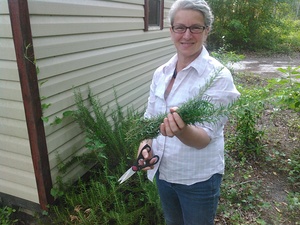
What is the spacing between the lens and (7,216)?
2879 millimetres

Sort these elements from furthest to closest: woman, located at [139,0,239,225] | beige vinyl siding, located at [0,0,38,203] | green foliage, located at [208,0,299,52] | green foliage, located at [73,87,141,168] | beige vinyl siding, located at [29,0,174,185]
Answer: green foliage, located at [208,0,299,52] → green foliage, located at [73,87,141,168] → beige vinyl siding, located at [29,0,174,185] → beige vinyl siding, located at [0,0,38,203] → woman, located at [139,0,239,225]

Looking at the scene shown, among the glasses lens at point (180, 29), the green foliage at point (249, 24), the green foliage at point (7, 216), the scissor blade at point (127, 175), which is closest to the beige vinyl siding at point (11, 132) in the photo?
the green foliage at point (7, 216)

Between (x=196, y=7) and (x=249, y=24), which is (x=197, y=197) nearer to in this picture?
(x=196, y=7)

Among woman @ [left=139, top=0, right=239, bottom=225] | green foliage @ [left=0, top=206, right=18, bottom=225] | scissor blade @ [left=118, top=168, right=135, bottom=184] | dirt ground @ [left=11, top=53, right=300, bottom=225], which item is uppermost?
woman @ [left=139, top=0, right=239, bottom=225]

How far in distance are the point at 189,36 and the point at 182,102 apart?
38cm

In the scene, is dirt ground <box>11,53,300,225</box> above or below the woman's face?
below

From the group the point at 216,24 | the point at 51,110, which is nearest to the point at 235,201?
the point at 51,110

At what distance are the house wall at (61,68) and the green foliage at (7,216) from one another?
0.21 meters

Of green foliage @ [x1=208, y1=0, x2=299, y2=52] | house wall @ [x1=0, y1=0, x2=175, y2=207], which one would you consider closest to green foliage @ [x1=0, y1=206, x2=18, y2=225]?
house wall @ [x1=0, y1=0, x2=175, y2=207]

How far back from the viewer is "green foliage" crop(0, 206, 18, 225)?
283cm

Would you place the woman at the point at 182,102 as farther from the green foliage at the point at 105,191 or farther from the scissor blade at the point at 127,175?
Result: the green foliage at the point at 105,191

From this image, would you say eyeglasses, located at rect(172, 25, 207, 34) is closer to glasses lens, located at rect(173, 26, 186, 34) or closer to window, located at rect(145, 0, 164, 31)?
glasses lens, located at rect(173, 26, 186, 34)

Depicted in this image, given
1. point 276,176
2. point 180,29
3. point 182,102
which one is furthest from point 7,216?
point 276,176

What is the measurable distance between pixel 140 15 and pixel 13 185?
3.26m
